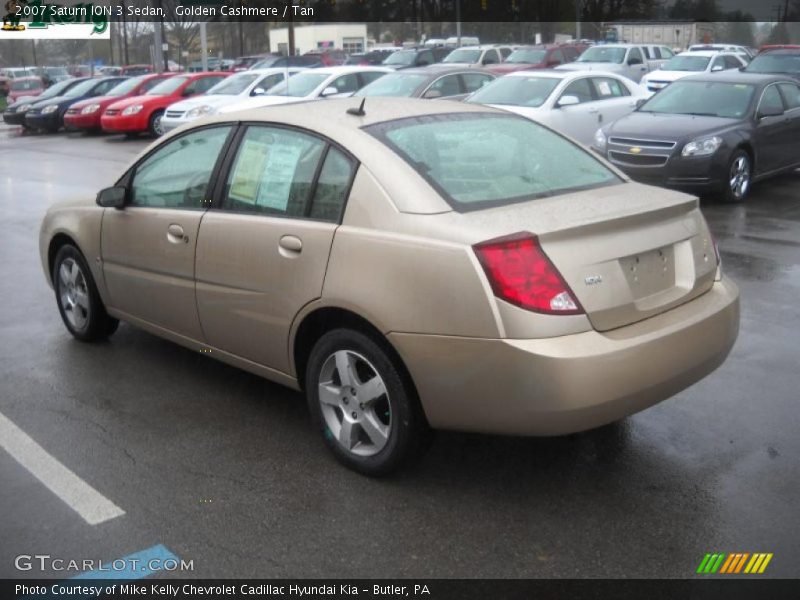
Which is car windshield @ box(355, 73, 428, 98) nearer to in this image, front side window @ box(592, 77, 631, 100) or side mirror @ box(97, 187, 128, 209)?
front side window @ box(592, 77, 631, 100)

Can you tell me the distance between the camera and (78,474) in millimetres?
4094

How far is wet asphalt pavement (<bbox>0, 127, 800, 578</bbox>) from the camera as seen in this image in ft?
11.1

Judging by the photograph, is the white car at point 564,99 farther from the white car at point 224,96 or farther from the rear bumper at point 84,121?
the rear bumper at point 84,121

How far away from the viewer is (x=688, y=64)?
25.6 metres

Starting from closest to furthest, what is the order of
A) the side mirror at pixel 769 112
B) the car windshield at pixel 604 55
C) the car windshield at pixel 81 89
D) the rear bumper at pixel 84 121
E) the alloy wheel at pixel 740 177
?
the alloy wheel at pixel 740 177
the side mirror at pixel 769 112
the rear bumper at pixel 84 121
the car windshield at pixel 604 55
the car windshield at pixel 81 89

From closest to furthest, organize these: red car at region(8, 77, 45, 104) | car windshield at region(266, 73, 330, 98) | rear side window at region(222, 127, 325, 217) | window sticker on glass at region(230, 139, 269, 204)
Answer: rear side window at region(222, 127, 325, 217)
window sticker on glass at region(230, 139, 269, 204)
car windshield at region(266, 73, 330, 98)
red car at region(8, 77, 45, 104)

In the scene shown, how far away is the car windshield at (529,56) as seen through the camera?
27.5m

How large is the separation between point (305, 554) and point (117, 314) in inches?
106

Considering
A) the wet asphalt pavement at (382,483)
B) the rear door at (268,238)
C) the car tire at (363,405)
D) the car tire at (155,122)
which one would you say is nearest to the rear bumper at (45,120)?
the car tire at (155,122)

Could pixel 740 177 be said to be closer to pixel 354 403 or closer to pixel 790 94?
pixel 790 94

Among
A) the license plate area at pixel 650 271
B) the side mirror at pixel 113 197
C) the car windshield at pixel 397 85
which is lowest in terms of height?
the license plate area at pixel 650 271

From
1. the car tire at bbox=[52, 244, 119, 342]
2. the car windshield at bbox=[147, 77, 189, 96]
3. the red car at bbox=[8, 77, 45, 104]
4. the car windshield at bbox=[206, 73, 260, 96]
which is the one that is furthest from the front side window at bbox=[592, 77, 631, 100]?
the red car at bbox=[8, 77, 45, 104]

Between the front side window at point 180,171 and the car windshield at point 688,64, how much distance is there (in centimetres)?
2256
